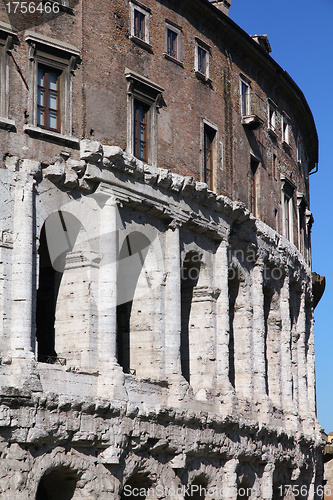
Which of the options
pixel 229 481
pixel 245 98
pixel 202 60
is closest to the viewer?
pixel 229 481

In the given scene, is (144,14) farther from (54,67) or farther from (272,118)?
(272,118)

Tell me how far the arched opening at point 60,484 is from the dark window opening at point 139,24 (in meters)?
11.9

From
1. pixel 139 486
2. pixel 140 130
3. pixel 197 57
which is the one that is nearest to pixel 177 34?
pixel 197 57

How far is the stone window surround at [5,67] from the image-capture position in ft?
75.2

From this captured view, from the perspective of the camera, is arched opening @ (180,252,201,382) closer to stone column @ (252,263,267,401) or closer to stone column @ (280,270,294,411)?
stone column @ (252,263,267,401)

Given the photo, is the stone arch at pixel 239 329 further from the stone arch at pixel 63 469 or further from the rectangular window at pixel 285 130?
the stone arch at pixel 63 469

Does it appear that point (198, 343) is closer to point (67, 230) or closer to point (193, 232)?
point (193, 232)

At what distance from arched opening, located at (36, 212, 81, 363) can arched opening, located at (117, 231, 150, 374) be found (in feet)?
6.60

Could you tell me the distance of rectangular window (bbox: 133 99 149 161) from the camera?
26766 millimetres

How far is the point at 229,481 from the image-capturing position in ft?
93.9

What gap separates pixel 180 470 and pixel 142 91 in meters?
10.1

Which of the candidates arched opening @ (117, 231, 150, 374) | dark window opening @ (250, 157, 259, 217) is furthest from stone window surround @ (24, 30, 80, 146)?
dark window opening @ (250, 157, 259, 217)

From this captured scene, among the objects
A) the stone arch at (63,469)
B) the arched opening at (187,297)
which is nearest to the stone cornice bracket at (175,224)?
the arched opening at (187,297)

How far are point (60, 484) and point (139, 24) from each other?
491 inches
